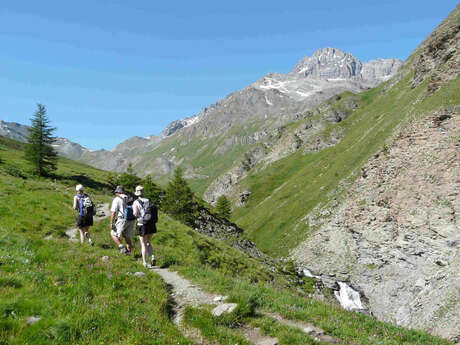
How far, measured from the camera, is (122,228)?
626 inches

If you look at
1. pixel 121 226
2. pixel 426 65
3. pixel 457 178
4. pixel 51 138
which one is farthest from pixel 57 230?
pixel 426 65

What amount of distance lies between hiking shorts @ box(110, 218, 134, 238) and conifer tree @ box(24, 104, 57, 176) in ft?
136

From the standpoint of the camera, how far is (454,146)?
4603 centimetres

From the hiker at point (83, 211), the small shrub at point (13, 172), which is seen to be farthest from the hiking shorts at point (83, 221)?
the small shrub at point (13, 172)

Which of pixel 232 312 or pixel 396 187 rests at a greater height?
pixel 396 187

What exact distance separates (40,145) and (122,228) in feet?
139

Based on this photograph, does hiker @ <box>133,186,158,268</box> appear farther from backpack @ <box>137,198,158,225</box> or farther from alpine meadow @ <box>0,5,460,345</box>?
alpine meadow @ <box>0,5,460,345</box>

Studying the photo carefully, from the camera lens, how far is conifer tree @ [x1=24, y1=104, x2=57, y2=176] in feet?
155

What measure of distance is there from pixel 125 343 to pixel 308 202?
97937 mm

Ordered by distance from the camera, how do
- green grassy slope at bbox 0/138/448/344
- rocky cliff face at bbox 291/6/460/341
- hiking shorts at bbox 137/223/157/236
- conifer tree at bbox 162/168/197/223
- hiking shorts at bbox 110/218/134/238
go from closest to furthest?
green grassy slope at bbox 0/138/448/344, hiking shorts at bbox 137/223/157/236, hiking shorts at bbox 110/218/134/238, rocky cliff face at bbox 291/6/460/341, conifer tree at bbox 162/168/197/223

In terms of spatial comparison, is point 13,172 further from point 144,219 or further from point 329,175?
point 329,175

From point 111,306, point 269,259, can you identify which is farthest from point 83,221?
point 269,259

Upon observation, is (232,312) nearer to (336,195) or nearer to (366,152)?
(336,195)

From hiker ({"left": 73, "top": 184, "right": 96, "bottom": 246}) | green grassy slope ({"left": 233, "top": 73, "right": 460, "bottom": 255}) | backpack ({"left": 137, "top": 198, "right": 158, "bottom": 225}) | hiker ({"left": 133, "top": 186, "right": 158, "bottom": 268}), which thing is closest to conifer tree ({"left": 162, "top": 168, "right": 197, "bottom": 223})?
green grassy slope ({"left": 233, "top": 73, "right": 460, "bottom": 255})
